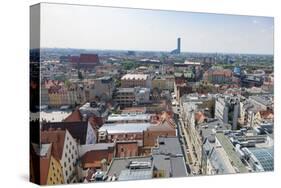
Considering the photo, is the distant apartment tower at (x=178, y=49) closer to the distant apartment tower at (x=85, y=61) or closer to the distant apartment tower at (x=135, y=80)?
the distant apartment tower at (x=135, y=80)

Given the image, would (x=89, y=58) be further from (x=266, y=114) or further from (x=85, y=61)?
(x=266, y=114)

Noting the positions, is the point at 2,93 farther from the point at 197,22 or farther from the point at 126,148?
the point at 197,22

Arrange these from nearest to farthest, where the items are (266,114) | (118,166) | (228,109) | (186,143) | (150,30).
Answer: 1. (118,166)
2. (150,30)
3. (186,143)
4. (228,109)
5. (266,114)

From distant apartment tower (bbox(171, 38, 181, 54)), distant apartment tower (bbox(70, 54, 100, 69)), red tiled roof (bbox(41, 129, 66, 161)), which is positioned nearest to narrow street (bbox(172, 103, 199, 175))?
distant apartment tower (bbox(171, 38, 181, 54))

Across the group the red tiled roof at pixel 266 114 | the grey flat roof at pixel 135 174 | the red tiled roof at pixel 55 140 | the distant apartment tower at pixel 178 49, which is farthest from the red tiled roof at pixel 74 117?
the red tiled roof at pixel 266 114

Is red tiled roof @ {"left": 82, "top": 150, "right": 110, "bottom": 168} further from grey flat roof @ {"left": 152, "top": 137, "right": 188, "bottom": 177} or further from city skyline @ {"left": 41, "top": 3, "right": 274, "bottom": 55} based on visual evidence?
city skyline @ {"left": 41, "top": 3, "right": 274, "bottom": 55}

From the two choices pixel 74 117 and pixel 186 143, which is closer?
pixel 74 117

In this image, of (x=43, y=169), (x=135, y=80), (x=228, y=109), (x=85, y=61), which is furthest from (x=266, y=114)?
(x=43, y=169)
